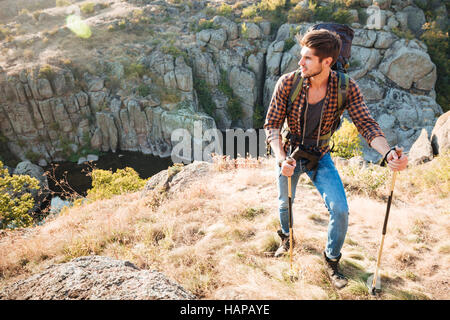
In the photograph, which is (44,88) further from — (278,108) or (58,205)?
(278,108)

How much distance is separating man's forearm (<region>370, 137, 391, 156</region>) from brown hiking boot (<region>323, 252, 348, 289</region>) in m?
1.19

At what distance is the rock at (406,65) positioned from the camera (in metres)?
25.2

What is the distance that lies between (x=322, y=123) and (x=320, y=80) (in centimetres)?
44

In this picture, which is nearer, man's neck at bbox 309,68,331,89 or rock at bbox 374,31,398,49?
man's neck at bbox 309,68,331,89

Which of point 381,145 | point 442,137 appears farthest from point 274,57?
point 381,145

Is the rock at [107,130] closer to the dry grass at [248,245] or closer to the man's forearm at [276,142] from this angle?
the dry grass at [248,245]

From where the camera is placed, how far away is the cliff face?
894 inches

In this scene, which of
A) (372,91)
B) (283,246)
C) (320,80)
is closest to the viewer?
(320,80)

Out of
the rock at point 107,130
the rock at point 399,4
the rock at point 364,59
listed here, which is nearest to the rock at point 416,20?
the rock at point 399,4

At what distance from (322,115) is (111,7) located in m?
40.3

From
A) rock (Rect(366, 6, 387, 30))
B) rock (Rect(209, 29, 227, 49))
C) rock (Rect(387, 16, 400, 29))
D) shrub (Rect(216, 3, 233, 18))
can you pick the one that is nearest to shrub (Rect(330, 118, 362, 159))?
rock (Rect(209, 29, 227, 49))

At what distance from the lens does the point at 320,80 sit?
2412 millimetres

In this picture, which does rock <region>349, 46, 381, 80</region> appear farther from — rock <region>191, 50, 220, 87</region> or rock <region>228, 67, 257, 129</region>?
rock <region>191, 50, 220, 87</region>
